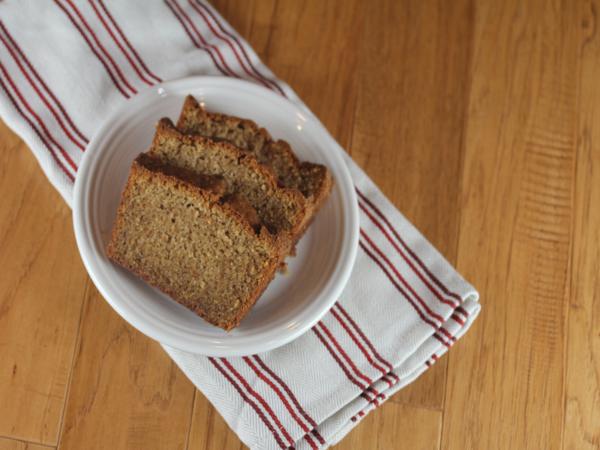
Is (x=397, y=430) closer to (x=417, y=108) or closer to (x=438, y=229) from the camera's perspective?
(x=438, y=229)

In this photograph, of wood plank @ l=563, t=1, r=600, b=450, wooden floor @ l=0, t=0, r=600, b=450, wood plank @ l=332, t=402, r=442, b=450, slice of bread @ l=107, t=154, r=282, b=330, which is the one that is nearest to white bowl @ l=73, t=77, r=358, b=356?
slice of bread @ l=107, t=154, r=282, b=330

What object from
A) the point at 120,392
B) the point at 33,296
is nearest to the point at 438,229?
the point at 120,392

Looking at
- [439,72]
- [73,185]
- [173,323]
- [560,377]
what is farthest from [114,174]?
[560,377]

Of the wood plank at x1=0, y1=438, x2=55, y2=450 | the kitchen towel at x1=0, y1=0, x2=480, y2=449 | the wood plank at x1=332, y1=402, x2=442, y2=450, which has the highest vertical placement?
the kitchen towel at x1=0, y1=0, x2=480, y2=449

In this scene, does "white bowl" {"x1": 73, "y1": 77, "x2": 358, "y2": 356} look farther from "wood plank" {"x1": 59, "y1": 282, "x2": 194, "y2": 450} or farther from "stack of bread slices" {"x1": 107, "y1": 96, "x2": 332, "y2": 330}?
"wood plank" {"x1": 59, "y1": 282, "x2": 194, "y2": 450}

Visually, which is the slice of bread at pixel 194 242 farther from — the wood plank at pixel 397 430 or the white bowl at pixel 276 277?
the wood plank at pixel 397 430

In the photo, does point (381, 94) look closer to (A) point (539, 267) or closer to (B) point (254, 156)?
(B) point (254, 156)

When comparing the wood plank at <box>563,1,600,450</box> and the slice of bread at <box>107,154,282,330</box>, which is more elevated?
the slice of bread at <box>107,154,282,330</box>

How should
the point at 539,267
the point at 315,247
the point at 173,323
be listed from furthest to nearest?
the point at 539,267 < the point at 315,247 < the point at 173,323
